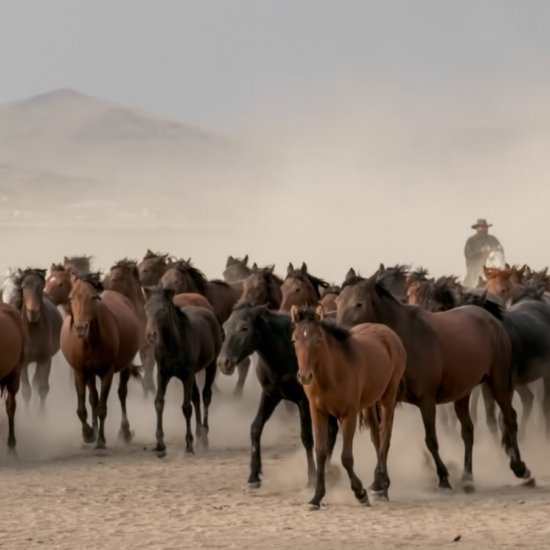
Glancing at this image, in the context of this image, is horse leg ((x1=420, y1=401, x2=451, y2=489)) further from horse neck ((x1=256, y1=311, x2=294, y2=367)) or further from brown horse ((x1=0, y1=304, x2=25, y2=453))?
brown horse ((x1=0, y1=304, x2=25, y2=453))

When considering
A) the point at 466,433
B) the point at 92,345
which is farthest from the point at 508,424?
the point at 92,345

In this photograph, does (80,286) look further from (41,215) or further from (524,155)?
(524,155)

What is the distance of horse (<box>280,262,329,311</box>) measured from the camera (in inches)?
571

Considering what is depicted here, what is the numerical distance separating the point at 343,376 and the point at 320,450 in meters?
0.58

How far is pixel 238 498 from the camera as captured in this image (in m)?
10.7

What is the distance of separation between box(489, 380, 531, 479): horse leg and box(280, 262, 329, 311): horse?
3085mm

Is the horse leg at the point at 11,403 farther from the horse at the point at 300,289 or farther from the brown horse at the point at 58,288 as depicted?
the brown horse at the point at 58,288

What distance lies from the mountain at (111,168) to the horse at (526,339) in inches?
4432

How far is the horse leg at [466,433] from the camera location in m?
11.4

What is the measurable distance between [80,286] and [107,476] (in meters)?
2.20

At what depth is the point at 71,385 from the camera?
61.7ft

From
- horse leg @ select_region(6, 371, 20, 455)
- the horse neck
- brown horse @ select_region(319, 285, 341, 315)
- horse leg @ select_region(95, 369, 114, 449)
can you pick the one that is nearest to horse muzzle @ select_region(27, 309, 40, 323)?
horse leg @ select_region(6, 371, 20, 455)

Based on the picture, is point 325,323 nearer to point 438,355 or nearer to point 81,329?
point 438,355

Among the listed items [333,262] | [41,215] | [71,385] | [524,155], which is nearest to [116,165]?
[41,215]
